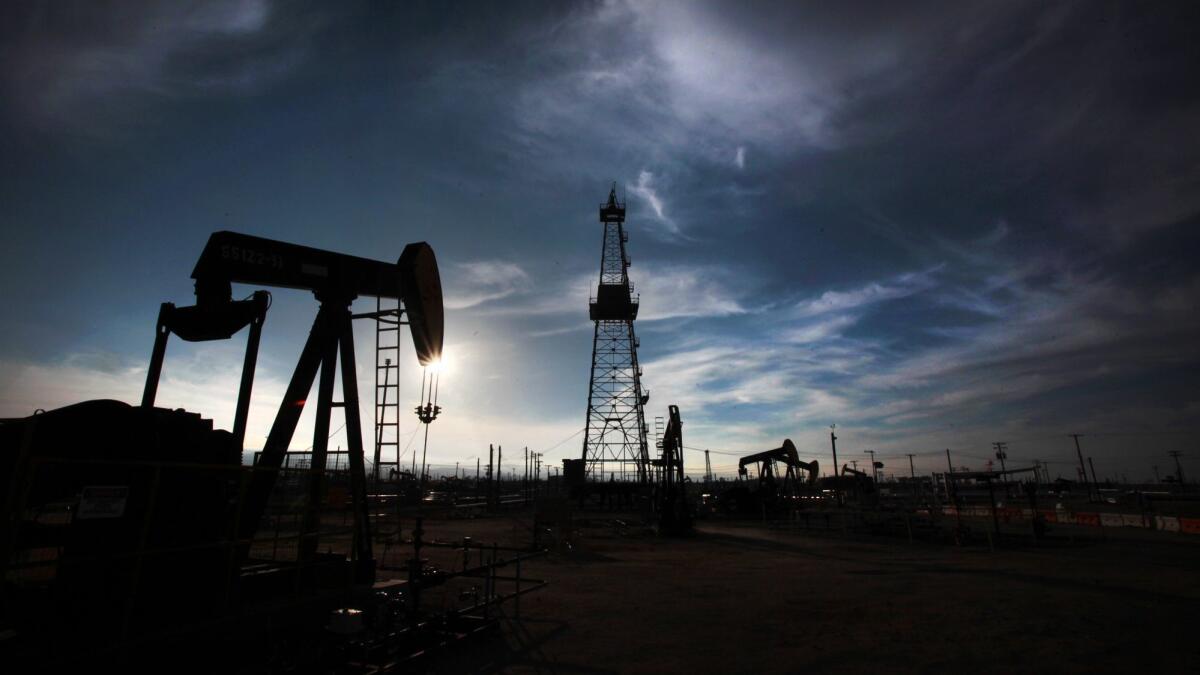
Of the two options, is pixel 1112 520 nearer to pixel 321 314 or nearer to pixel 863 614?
pixel 863 614

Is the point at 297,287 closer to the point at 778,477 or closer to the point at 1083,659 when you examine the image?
the point at 1083,659

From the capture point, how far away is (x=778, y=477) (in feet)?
132

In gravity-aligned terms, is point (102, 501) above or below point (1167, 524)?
above

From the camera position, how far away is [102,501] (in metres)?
5.09

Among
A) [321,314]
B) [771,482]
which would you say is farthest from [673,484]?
[321,314]

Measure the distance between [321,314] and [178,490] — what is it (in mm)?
3293

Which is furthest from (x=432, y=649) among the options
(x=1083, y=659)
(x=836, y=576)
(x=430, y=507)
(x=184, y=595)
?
(x=430, y=507)

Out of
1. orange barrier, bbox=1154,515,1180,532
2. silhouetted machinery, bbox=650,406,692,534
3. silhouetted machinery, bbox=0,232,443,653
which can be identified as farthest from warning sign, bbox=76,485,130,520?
orange barrier, bbox=1154,515,1180,532

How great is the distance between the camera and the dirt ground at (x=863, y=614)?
263 inches

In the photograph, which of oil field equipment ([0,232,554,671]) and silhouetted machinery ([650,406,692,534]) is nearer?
oil field equipment ([0,232,554,671])

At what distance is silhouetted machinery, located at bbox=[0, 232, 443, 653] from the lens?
197 inches

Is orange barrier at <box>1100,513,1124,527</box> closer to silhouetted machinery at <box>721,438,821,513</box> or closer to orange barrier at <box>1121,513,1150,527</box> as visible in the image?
orange barrier at <box>1121,513,1150,527</box>

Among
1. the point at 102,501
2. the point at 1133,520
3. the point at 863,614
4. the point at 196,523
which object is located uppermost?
the point at 102,501

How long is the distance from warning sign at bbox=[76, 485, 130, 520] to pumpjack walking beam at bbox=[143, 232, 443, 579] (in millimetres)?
1419
